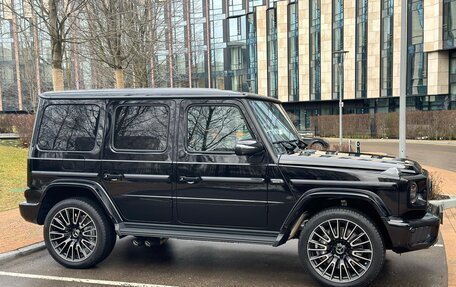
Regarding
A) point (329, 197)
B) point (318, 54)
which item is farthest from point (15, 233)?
point (318, 54)

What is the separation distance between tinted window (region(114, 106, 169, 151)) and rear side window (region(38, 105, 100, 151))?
1.03ft

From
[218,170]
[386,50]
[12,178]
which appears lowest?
[12,178]

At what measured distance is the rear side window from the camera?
5.24m

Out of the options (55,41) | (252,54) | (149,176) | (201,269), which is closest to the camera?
(149,176)

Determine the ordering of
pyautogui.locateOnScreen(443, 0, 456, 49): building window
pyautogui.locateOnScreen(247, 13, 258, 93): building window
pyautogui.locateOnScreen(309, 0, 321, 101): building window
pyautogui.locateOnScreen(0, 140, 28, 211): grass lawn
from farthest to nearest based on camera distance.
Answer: pyautogui.locateOnScreen(247, 13, 258, 93): building window, pyautogui.locateOnScreen(309, 0, 321, 101): building window, pyautogui.locateOnScreen(443, 0, 456, 49): building window, pyautogui.locateOnScreen(0, 140, 28, 211): grass lawn

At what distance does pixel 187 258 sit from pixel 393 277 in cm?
248

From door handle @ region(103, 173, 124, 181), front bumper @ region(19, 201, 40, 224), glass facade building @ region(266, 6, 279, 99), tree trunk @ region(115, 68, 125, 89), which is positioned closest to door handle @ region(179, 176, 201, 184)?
door handle @ region(103, 173, 124, 181)

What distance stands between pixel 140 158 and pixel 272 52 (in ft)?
157

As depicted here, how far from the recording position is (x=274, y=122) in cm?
515

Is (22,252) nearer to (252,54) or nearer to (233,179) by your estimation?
(233,179)

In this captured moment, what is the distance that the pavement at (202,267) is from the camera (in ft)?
15.8

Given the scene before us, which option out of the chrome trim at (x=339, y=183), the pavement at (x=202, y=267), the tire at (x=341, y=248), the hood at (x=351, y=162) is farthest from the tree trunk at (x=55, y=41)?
the tire at (x=341, y=248)

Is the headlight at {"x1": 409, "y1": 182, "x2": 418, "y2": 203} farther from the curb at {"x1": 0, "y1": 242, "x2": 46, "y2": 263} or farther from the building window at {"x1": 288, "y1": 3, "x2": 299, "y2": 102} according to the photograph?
the building window at {"x1": 288, "y1": 3, "x2": 299, "y2": 102}

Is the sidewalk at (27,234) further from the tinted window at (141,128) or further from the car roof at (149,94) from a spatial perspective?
the tinted window at (141,128)
